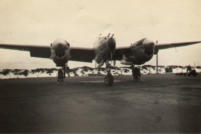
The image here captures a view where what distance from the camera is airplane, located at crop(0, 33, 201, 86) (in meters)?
17.9

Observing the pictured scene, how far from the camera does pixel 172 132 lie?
556 centimetres

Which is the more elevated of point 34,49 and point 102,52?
point 34,49

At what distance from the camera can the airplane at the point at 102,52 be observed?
17875mm

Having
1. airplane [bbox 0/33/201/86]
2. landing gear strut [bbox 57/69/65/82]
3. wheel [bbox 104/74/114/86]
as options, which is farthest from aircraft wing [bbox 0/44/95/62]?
wheel [bbox 104/74/114/86]

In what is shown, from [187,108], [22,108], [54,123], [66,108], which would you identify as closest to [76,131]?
[54,123]

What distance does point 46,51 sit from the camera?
23672 mm

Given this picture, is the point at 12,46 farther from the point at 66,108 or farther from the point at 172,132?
the point at 172,132

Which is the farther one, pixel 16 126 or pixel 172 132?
pixel 16 126

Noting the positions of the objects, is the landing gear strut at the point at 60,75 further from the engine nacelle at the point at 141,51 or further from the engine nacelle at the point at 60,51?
the engine nacelle at the point at 141,51

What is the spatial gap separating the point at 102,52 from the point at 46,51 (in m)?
7.53

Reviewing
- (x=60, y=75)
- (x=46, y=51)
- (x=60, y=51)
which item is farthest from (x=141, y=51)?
(x=46, y=51)

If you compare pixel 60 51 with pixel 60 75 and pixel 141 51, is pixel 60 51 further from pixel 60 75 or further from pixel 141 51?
pixel 141 51

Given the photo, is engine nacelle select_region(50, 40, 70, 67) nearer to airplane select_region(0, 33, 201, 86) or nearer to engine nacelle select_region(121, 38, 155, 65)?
airplane select_region(0, 33, 201, 86)

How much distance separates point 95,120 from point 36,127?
1516 mm
